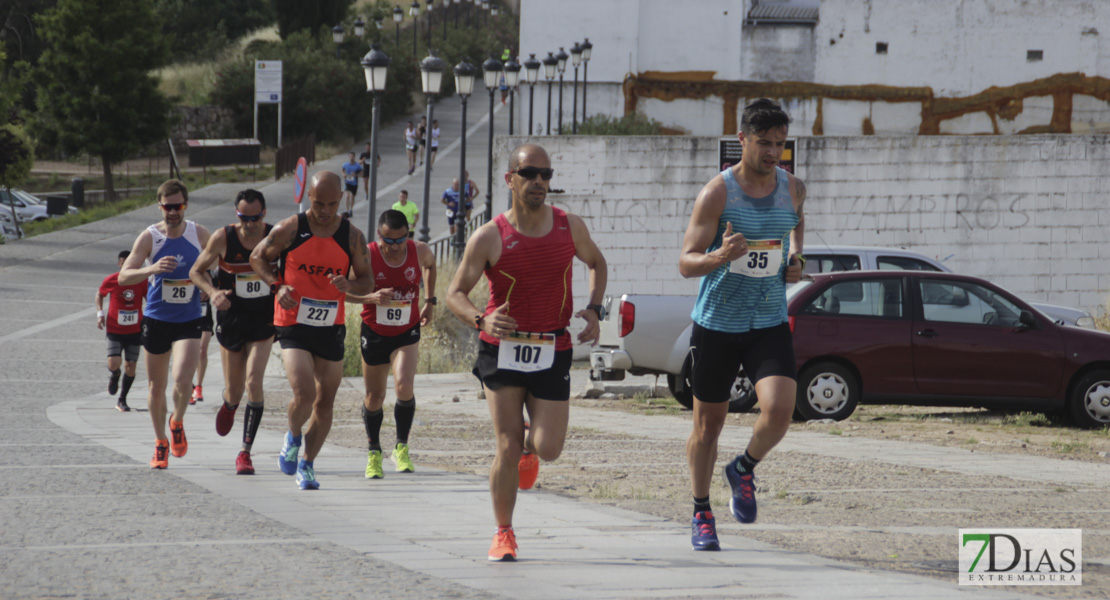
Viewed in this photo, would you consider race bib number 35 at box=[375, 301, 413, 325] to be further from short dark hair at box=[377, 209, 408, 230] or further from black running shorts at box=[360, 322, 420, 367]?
short dark hair at box=[377, 209, 408, 230]

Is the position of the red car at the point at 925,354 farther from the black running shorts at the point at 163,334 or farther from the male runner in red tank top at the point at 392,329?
the black running shorts at the point at 163,334

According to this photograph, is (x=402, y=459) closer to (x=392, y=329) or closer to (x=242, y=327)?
(x=392, y=329)

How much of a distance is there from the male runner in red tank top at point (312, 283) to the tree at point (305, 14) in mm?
59721

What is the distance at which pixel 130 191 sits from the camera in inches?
1833

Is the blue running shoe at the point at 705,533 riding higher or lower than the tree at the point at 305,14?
lower

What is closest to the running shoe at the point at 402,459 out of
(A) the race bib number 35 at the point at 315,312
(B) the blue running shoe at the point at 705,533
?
(A) the race bib number 35 at the point at 315,312

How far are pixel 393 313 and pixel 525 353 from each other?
3.11 m

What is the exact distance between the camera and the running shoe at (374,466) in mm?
8797

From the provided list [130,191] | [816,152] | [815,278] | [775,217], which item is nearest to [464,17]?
[130,191]

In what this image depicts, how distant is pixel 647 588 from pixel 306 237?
368 centimetres

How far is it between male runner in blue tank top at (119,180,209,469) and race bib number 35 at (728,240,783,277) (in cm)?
471

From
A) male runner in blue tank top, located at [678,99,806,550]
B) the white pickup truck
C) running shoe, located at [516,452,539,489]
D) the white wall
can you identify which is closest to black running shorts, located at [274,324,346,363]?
running shoe, located at [516,452,539,489]

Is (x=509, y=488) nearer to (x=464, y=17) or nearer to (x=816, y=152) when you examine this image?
(x=816, y=152)

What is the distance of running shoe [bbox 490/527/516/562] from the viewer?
579 cm
